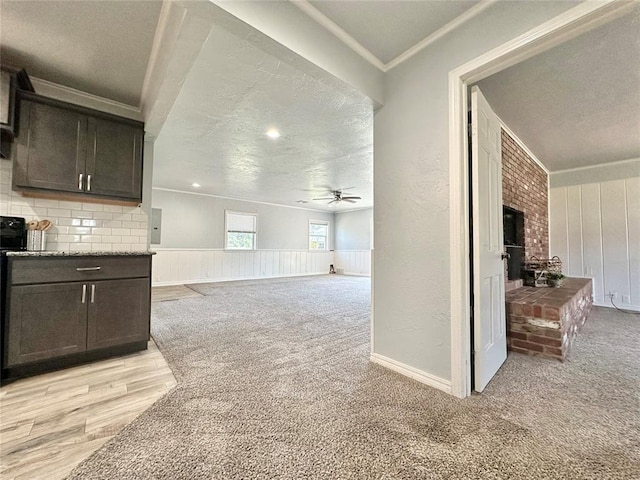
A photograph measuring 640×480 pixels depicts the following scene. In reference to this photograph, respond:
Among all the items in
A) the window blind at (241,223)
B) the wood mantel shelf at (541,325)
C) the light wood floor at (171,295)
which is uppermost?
the window blind at (241,223)

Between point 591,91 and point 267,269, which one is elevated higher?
point 591,91

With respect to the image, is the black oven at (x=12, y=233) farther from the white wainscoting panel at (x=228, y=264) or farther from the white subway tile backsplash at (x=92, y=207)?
the white wainscoting panel at (x=228, y=264)

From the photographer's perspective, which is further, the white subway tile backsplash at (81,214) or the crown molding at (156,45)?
the white subway tile backsplash at (81,214)

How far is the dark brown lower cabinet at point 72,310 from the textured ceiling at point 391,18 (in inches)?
96.0

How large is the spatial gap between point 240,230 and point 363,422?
24.1ft

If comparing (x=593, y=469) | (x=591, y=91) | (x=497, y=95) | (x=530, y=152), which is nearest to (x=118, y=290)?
(x=593, y=469)

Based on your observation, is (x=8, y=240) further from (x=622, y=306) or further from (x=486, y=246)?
(x=622, y=306)

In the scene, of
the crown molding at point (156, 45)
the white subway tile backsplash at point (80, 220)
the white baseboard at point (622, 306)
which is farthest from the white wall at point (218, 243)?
the white baseboard at point (622, 306)

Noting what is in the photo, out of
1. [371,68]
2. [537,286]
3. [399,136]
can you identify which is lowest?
[537,286]

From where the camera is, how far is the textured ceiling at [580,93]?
6.16 feet

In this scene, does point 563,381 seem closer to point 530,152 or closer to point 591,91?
point 591,91

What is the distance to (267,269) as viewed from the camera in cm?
860

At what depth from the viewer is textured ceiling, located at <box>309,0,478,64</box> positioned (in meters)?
1.60

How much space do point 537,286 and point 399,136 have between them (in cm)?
319
